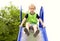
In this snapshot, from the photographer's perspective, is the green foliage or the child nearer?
the child

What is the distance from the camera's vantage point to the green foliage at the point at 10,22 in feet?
7.71

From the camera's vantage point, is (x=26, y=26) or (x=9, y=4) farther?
(x=9, y=4)

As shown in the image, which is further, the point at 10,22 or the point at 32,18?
the point at 10,22

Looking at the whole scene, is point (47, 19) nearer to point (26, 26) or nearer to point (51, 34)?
point (51, 34)

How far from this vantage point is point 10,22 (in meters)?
2.38

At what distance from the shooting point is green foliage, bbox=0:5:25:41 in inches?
92.5

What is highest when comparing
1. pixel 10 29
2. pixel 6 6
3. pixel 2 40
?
pixel 6 6

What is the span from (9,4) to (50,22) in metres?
0.63

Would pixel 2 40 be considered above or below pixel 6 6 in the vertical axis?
below

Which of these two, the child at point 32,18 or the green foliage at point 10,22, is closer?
the child at point 32,18

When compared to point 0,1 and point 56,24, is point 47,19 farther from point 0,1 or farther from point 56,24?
point 0,1

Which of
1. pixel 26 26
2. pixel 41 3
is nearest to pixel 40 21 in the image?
pixel 26 26

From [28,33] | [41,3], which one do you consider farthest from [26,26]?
[41,3]

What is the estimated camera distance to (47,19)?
235cm
